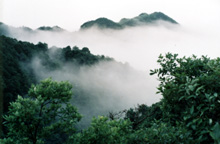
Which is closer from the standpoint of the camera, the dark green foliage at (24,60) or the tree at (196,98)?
the tree at (196,98)

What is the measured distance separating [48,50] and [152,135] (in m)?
64.5

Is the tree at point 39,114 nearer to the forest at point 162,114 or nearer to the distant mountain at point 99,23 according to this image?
the forest at point 162,114

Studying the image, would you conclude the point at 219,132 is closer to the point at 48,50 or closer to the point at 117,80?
the point at 48,50

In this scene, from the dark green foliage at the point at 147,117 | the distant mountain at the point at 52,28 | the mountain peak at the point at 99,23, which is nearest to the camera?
the dark green foliage at the point at 147,117

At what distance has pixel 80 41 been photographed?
15300 cm

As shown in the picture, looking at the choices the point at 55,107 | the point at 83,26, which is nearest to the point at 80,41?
the point at 83,26

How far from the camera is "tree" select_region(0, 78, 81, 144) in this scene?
708cm

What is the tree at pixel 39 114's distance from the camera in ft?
23.2

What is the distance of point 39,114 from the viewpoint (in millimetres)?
8297

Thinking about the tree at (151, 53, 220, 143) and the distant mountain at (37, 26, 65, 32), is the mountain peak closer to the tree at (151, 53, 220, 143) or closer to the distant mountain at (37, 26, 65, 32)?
the distant mountain at (37, 26, 65, 32)

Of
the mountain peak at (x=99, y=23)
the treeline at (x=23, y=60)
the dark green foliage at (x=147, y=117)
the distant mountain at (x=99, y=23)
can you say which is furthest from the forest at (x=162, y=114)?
the distant mountain at (x=99, y=23)

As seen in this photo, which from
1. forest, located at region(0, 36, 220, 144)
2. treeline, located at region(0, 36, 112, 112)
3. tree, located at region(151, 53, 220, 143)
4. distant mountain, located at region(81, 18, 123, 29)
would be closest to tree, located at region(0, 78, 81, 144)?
forest, located at region(0, 36, 220, 144)

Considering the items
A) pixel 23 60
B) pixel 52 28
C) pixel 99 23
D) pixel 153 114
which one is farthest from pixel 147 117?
pixel 99 23

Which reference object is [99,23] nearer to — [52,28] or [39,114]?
[52,28]
